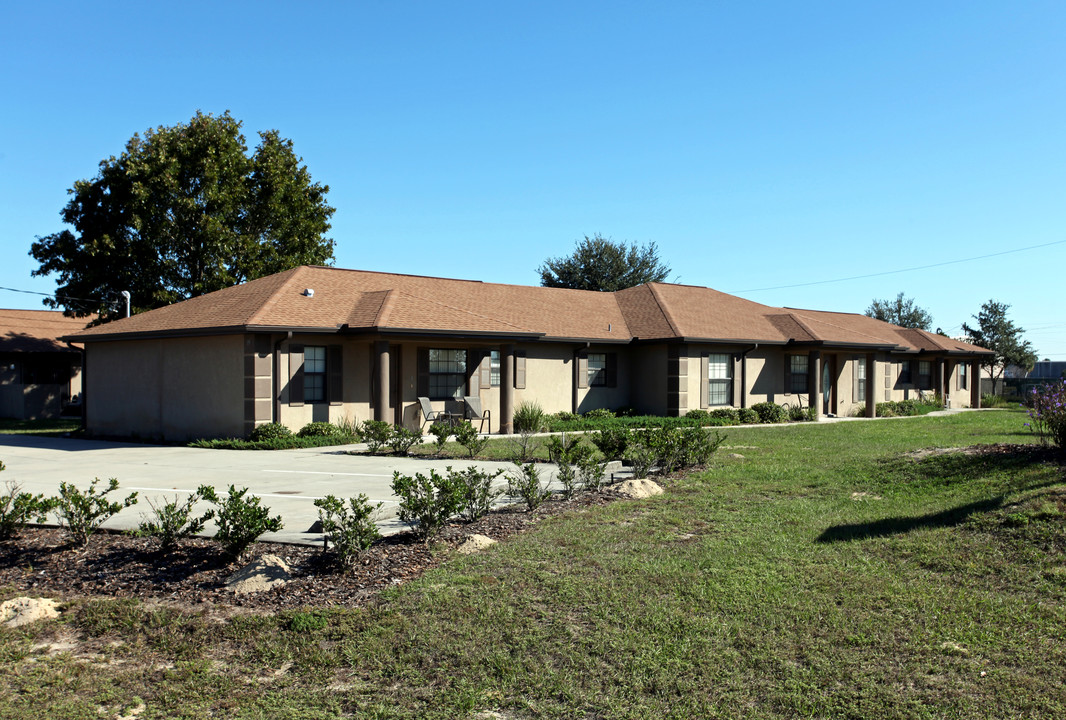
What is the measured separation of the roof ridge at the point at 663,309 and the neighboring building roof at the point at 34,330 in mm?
22582

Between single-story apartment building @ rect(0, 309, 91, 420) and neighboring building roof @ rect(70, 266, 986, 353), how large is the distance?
38.9 ft

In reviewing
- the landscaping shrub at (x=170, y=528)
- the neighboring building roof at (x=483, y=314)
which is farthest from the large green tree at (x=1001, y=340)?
the landscaping shrub at (x=170, y=528)

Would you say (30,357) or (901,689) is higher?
(30,357)

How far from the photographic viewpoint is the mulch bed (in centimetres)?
638

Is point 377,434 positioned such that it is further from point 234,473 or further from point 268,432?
point 268,432

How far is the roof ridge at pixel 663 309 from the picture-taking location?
25.8 meters

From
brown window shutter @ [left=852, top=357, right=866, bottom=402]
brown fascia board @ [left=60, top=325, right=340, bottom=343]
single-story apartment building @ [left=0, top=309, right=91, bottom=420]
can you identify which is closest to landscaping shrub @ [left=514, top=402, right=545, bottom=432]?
brown fascia board @ [left=60, top=325, right=340, bottom=343]

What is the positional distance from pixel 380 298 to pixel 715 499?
46.0ft

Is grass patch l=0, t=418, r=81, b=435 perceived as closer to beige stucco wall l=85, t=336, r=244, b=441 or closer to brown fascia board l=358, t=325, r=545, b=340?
beige stucco wall l=85, t=336, r=244, b=441

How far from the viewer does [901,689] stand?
4613mm

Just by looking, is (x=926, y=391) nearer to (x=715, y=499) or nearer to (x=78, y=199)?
(x=715, y=499)

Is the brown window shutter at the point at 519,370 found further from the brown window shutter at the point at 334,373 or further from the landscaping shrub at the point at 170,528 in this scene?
the landscaping shrub at the point at 170,528

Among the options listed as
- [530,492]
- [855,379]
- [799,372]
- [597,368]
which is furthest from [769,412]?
[530,492]

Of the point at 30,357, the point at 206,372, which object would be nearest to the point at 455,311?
the point at 206,372
